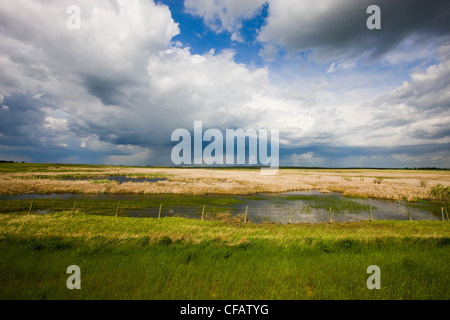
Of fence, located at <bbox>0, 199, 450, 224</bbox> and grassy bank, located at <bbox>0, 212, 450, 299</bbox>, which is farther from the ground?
grassy bank, located at <bbox>0, 212, 450, 299</bbox>

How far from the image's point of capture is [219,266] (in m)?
8.72

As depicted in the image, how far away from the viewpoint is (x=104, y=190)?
4059 centimetres

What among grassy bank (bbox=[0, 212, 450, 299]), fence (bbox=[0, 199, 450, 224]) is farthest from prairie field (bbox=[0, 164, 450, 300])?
fence (bbox=[0, 199, 450, 224])

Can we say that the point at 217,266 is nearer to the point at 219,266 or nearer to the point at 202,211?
the point at 219,266

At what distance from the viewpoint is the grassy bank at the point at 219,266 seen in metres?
6.70

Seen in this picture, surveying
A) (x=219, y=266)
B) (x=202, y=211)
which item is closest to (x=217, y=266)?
(x=219, y=266)

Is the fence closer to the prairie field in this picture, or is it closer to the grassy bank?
the prairie field

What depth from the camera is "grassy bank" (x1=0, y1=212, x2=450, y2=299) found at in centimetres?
670

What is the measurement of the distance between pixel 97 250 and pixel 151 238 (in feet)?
9.00

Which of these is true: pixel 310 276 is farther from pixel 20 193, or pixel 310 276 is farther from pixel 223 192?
pixel 20 193

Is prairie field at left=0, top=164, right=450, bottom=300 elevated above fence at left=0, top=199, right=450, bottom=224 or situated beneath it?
elevated above

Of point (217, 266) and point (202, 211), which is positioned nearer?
point (217, 266)

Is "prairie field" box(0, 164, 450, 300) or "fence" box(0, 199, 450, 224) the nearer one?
"prairie field" box(0, 164, 450, 300)
